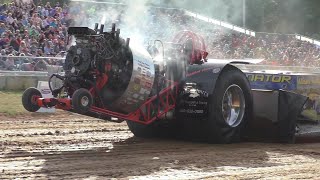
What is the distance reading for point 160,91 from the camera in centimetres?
830

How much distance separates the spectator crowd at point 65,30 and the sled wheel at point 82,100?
3.75 m

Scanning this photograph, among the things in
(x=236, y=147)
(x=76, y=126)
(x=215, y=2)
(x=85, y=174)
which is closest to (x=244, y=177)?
(x=85, y=174)

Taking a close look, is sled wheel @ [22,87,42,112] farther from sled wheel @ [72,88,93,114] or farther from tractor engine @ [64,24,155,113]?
sled wheel @ [72,88,93,114]

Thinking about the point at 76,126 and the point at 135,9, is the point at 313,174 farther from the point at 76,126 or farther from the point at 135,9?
the point at 135,9

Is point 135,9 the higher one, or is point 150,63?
point 135,9

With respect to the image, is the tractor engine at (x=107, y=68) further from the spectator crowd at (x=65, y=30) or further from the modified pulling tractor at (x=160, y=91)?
the spectator crowd at (x=65, y=30)

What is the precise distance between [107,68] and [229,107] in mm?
2157

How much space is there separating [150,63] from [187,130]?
1284 mm

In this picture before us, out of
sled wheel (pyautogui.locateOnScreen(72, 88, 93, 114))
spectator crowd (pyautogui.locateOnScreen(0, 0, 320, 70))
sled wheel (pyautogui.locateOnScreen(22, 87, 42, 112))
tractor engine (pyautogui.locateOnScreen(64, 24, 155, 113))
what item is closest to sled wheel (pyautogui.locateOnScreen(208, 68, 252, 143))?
tractor engine (pyautogui.locateOnScreen(64, 24, 155, 113))

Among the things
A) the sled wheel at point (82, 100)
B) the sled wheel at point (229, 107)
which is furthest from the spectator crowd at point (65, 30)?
the sled wheel at point (82, 100)

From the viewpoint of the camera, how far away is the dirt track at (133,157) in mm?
6145

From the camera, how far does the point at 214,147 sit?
8.28 m

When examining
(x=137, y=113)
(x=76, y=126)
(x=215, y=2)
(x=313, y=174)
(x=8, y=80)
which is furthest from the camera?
(x=215, y=2)

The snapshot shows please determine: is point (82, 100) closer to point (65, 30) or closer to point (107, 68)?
point (107, 68)
